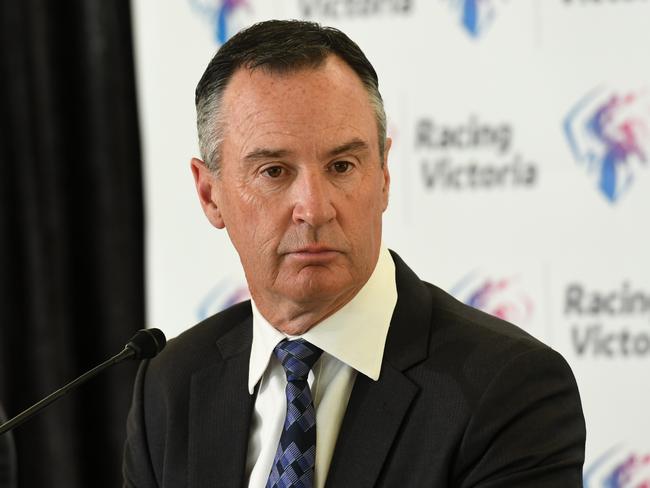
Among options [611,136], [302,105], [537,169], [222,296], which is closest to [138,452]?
[302,105]

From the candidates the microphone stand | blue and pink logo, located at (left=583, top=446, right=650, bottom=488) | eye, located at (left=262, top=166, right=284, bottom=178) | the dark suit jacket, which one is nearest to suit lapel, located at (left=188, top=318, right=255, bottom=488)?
the dark suit jacket

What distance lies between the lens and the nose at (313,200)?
7.71 ft

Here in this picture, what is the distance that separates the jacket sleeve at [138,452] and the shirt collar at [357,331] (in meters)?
0.33

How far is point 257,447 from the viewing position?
257 centimetres

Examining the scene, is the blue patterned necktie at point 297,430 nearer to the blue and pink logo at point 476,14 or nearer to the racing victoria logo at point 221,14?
the blue and pink logo at point 476,14

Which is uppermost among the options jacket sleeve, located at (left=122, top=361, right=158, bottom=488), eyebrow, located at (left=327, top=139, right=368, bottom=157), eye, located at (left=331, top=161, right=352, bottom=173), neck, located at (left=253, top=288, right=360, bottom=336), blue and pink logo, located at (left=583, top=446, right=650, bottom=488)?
eyebrow, located at (left=327, top=139, right=368, bottom=157)

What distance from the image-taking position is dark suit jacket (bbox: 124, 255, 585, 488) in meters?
2.27

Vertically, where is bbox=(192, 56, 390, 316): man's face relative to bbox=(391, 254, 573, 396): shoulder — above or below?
above

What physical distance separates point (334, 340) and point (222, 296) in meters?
2.15

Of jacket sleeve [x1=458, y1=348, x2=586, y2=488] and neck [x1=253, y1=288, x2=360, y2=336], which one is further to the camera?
neck [x1=253, y1=288, x2=360, y2=336]

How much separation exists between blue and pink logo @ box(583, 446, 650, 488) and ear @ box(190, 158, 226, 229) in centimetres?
207

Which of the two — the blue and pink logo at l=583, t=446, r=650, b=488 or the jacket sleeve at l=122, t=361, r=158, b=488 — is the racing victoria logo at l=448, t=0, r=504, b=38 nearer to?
the blue and pink logo at l=583, t=446, r=650, b=488

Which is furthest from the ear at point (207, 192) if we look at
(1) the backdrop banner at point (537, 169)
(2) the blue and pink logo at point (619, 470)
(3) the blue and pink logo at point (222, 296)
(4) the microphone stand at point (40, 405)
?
(2) the blue and pink logo at point (619, 470)

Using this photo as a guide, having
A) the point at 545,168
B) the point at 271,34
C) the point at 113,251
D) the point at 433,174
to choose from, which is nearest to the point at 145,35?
the point at 113,251
